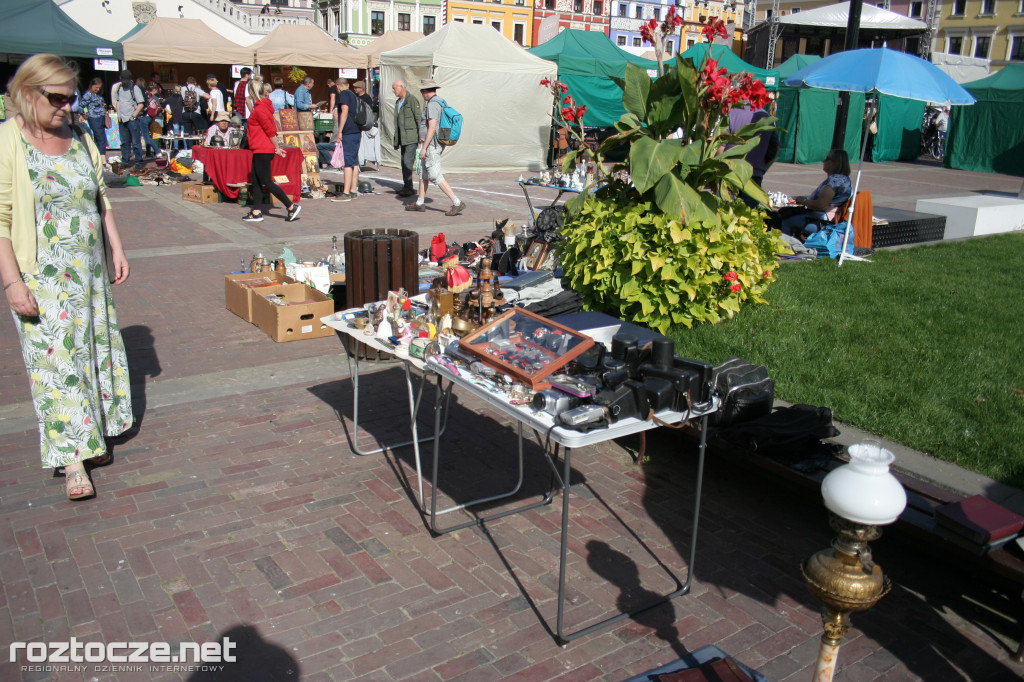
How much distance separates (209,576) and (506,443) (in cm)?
202

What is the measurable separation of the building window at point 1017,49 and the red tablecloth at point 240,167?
A: 67076mm

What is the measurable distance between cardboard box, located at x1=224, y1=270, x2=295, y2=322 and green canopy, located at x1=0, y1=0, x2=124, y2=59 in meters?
15.4

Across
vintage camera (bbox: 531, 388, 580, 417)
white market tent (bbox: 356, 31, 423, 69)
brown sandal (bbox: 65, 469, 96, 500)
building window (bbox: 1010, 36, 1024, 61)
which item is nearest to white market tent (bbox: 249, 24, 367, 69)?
white market tent (bbox: 356, 31, 423, 69)

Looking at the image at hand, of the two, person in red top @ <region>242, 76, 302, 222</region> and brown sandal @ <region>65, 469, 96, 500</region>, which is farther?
person in red top @ <region>242, 76, 302, 222</region>

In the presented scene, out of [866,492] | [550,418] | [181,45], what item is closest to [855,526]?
[866,492]

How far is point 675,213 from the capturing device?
17.0ft

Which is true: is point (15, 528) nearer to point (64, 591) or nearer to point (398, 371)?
point (64, 591)

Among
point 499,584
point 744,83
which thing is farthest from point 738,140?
point 499,584

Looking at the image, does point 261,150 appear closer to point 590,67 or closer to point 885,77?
point 885,77

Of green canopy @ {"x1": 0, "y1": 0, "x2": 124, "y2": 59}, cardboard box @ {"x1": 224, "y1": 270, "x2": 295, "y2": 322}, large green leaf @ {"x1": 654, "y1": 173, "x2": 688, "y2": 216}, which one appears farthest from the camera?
green canopy @ {"x1": 0, "y1": 0, "x2": 124, "y2": 59}

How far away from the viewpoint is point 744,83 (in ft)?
16.3

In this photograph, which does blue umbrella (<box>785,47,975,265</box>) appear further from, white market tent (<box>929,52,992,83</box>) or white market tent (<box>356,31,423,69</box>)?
white market tent (<box>929,52,992,83</box>)

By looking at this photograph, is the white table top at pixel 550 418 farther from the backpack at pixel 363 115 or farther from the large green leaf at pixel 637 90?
the backpack at pixel 363 115

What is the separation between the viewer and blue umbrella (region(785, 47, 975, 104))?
319 inches
